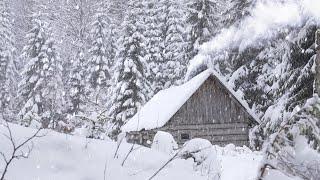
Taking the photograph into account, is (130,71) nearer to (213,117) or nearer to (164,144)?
(213,117)

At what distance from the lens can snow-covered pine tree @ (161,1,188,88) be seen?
125ft

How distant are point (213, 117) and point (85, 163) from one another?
20.1 metres

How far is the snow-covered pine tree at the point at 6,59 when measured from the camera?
152ft

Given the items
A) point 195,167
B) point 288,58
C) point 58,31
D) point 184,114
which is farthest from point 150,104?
point 58,31

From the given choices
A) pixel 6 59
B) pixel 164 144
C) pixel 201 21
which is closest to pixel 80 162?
pixel 164 144

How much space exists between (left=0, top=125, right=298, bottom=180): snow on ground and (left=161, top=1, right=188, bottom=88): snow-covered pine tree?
33.4m

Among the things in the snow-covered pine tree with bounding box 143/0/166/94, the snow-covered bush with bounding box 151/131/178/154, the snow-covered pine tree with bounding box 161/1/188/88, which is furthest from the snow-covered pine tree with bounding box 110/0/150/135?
the snow-covered bush with bounding box 151/131/178/154

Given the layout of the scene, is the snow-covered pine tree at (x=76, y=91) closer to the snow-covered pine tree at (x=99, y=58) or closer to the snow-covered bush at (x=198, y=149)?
the snow-covered pine tree at (x=99, y=58)

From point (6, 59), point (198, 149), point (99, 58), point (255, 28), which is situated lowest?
point (198, 149)

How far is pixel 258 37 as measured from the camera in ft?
91.8

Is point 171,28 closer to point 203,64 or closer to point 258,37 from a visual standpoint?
point 203,64

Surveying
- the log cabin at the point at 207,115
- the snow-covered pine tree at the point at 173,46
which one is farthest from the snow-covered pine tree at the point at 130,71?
the log cabin at the point at 207,115

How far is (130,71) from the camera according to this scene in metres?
35.4

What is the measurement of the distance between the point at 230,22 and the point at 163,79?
11324 millimetres
